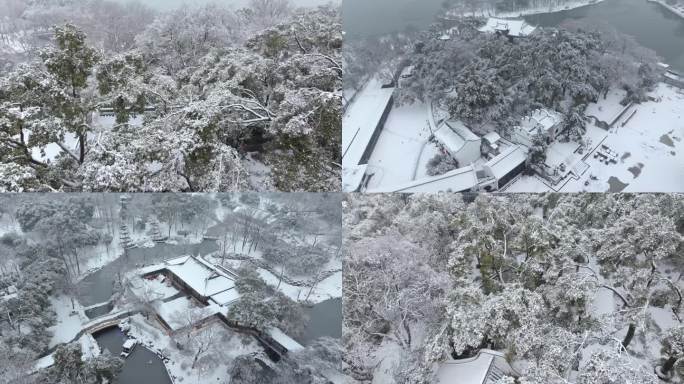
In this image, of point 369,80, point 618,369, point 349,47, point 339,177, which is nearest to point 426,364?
point 618,369

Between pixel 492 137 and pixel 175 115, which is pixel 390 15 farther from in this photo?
pixel 175 115

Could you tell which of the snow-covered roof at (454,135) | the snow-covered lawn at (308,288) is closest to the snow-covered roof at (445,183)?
the snow-covered roof at (454,135)

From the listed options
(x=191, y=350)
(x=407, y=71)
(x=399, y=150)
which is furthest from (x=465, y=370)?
(x=407, y=71)

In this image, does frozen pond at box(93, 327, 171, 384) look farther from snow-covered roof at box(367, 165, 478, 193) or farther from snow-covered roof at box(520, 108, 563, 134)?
snow-covered roof at box(520, 108, 563, 134)

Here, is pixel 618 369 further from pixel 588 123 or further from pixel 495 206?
pixel 588 123

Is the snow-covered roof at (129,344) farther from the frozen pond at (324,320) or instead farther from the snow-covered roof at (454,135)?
the snow-covered roof at (454,135)

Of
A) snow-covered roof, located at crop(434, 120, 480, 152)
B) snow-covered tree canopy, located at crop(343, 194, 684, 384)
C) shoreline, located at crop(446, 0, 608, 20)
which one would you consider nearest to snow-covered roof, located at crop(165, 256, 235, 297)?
snow-covered tree canopy, located at crop(343, 194, 684, 384)
